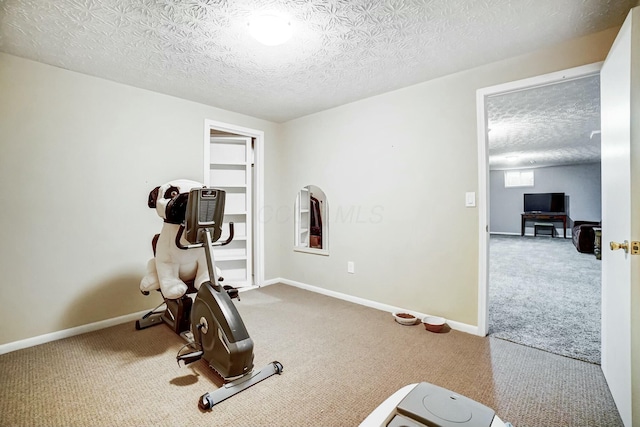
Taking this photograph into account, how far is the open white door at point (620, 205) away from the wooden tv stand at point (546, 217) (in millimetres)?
9008

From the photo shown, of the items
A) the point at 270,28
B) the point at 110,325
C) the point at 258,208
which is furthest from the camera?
the point at 258,208

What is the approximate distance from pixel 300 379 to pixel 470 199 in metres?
1.93

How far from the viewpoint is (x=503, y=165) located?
9266mm

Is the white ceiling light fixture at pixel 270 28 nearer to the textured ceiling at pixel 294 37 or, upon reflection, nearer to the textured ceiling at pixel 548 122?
the textured ceiling at pixel 294 37

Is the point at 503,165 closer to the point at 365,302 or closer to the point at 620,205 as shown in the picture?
the point at 365,302

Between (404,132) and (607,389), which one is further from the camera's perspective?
(404,132)

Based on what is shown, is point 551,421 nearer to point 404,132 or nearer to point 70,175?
point 404,132

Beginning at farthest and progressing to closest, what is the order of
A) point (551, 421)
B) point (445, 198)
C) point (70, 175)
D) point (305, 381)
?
1. point (445, 198)
2. point (70, 175)
3. point (305, 381)
4. point (551, 421)

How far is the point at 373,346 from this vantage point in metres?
2.26

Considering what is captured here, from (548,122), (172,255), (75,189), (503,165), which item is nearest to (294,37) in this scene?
A: (172,255)

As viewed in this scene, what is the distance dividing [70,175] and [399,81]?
9.79 ft

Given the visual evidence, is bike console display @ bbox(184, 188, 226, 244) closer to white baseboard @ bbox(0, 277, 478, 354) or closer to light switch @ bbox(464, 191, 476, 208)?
white baseboard @ bbox(0, 277, 478, 354)

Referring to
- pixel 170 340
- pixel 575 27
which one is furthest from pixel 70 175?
pixel 575 27

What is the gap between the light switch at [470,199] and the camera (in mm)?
2457
